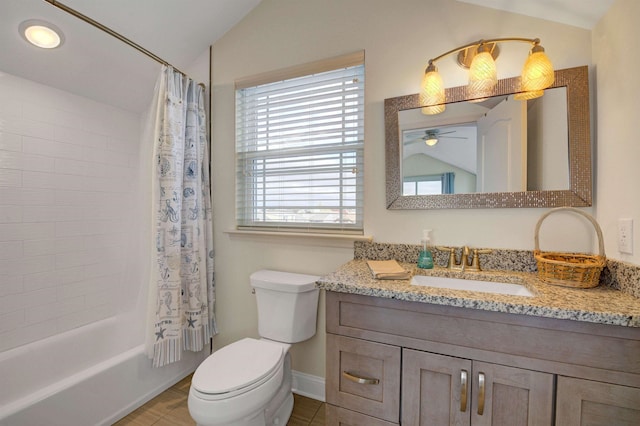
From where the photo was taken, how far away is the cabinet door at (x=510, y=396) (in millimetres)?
855

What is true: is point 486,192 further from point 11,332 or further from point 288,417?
point 11,332

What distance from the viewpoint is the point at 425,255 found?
1366mm

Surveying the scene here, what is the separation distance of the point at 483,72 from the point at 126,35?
6.69 feet

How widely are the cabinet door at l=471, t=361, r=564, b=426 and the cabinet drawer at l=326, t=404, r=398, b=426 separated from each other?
0.33 meters

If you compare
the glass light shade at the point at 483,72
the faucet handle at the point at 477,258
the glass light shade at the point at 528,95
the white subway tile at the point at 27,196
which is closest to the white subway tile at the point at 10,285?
the white subway tile at the point at 27,196

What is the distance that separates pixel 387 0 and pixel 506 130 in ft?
3.24

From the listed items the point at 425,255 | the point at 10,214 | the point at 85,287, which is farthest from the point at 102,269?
the point at 425,255

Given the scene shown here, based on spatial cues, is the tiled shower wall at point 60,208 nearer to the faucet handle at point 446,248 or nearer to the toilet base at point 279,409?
the toilet base at point 279,409

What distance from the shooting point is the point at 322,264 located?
172 centimetres

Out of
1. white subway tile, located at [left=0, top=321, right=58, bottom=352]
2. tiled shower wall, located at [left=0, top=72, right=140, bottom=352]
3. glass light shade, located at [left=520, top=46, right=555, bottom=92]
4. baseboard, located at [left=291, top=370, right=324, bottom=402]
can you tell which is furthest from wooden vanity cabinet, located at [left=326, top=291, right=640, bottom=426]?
white subway tile, located at [left=0, top=321, right=58, bottom=352]

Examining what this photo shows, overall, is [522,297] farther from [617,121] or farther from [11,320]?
[11,320]

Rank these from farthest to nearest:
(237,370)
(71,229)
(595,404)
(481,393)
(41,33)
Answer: (71,229), (41,33), (237,370), (481,393), (595,404)

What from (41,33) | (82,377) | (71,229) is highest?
(41,33)

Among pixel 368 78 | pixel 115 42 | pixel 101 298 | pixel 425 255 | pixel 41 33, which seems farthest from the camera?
pixel 101 298
